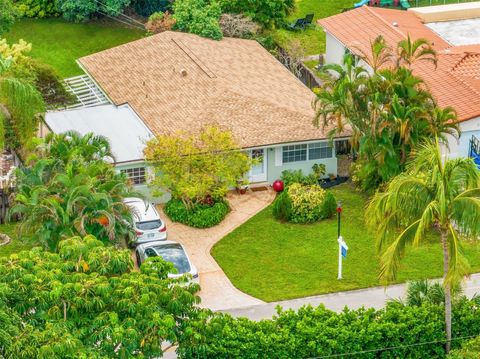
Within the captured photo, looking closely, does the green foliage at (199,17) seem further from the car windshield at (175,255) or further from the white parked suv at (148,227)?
the car windshield at (175,255)

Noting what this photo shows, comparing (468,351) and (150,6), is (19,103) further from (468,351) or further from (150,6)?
(150,6)

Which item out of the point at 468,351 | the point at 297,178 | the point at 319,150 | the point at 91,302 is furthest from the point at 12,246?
the point at 468,351

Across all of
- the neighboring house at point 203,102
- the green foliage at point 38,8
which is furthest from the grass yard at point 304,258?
the green foliage at point 38,8

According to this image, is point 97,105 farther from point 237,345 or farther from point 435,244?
point 237,345

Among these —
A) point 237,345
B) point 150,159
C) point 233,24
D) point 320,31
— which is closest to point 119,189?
point 150,159

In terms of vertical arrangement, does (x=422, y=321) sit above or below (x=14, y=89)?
below
